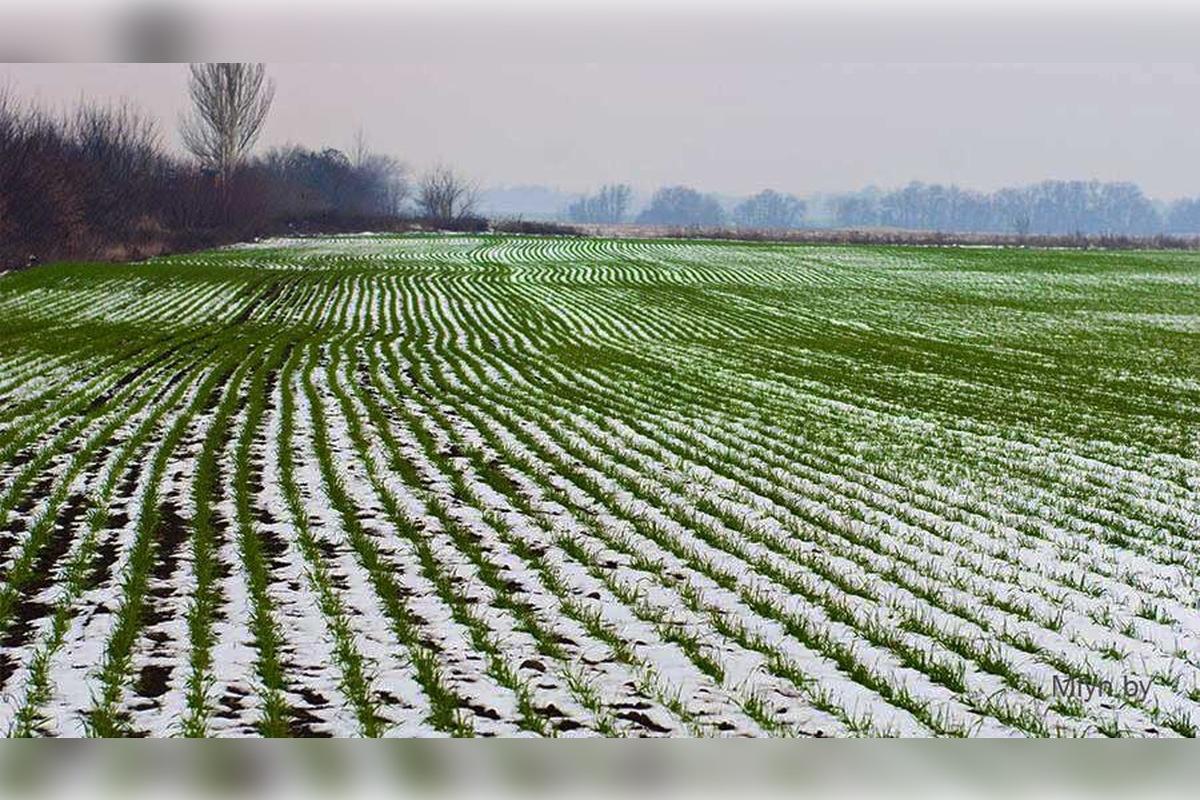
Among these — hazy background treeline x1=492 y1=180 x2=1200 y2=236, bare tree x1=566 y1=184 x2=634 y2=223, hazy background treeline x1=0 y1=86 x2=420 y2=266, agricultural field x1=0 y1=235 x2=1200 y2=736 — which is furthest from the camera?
bare tree x1=566 y1=184 x2=634 y2=223

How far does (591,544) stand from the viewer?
785 centimetres

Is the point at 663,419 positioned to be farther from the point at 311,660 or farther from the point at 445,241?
the point at 445,241

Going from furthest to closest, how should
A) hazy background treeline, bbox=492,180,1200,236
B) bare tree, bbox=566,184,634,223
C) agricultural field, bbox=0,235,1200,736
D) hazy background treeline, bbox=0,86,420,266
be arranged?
bare tree, bbox=566,184,634,223 → hazy background treeline, bbox=492,180,1200,236 → hazy background treeline, bbox=0,86,420,266 → agricultural field, bbox=0,235,1200,736

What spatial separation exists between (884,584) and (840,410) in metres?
8.57

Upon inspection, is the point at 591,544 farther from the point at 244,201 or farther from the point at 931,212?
the point at 931,212

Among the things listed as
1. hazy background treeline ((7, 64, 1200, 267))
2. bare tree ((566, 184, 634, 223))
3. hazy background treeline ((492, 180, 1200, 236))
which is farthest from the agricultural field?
bare tree ((566, 184, 634, 223))

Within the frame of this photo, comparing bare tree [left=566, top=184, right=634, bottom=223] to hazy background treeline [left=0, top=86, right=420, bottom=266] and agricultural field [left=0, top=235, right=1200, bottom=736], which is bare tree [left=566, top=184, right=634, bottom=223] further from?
agricultural field [left=0, top=235, right=1200, bottom=736]

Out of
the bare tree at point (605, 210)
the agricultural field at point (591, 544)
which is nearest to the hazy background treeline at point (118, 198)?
the agricultural field at point (591, 544)

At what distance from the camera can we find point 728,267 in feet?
179

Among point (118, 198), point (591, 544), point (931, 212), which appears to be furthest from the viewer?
point (931, 212)

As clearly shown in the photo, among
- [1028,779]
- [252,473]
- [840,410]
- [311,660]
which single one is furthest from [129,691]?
[840,410]

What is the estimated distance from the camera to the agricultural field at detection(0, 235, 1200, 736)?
485cm

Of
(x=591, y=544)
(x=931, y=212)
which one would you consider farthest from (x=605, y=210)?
(x=591, y=544)

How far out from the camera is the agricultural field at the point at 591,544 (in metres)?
4.85
